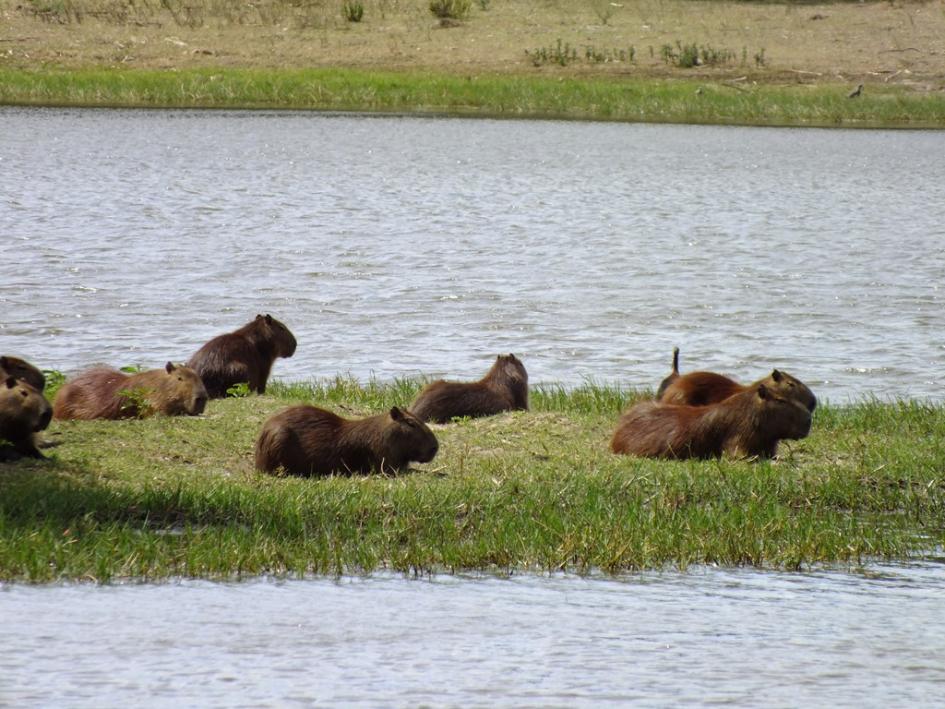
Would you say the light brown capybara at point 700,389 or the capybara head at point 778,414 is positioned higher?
the capybara head at point 778,414

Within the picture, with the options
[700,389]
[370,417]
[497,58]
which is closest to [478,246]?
[700,389]

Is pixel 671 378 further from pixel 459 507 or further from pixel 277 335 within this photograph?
pixel 459 507

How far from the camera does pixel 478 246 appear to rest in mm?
20672

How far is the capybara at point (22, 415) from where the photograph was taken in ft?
26.1

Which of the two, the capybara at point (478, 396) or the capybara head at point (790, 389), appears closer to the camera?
the capybara head at point (790, 389)

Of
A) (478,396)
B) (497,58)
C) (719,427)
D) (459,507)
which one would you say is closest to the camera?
(459,507)

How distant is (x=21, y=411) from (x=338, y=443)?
1614 millimetres

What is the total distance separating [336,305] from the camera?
1623 centimetres

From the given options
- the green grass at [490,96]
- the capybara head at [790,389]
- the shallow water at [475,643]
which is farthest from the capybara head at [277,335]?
the green grass at [490,96]

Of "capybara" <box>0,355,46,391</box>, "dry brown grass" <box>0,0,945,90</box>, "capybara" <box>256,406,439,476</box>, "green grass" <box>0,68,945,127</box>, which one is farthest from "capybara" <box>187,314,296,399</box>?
"dry brown grass" <box>0,0,945,90</box>

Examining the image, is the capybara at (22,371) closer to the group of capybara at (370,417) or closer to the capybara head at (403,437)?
the group of capybara at (370,417)

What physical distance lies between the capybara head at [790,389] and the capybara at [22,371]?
406cm

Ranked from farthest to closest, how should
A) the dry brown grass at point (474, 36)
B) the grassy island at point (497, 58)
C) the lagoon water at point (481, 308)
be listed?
the dry brown grass at point (474, 36)
the grassy island at point (497, 58)
the lagoon water at point (481, 308)

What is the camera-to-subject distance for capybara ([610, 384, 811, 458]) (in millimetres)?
9094
